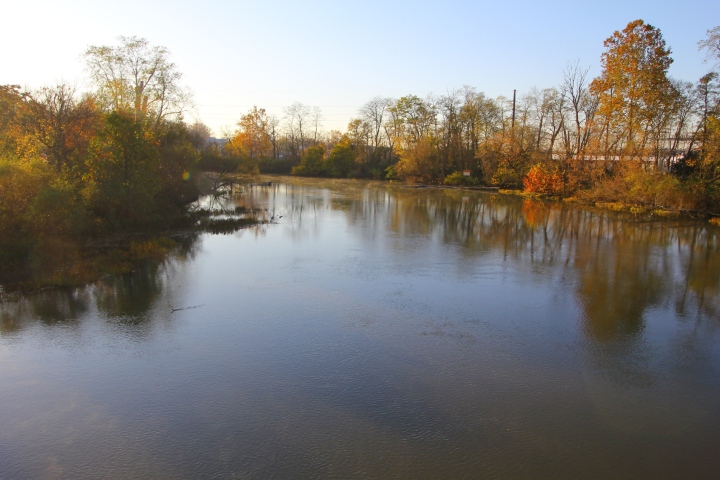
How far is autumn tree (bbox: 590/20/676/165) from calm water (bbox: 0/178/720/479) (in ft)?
55.8

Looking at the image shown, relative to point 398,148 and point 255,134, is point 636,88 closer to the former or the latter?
point 398,148

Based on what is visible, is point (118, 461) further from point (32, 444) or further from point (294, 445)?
point (294, 445)

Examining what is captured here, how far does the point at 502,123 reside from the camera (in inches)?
1746

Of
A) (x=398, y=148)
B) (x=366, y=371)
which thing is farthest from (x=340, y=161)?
(x=366, y=371)

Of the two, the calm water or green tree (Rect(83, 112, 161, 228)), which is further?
green tree (Rect(83, 112, 161, 228))

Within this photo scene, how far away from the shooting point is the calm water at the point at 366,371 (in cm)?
522

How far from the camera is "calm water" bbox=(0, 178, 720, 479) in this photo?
5.22 m

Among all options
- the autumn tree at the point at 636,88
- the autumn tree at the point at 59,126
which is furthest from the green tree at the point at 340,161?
the autumn tree at the point at 59,126

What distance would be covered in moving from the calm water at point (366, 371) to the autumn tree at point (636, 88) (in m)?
17.0

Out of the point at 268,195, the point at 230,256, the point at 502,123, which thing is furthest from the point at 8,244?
the point at 502,123

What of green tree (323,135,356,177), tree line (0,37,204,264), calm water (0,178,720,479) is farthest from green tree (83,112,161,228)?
green tree (323,135,356,177)

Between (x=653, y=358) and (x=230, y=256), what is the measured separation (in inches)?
428

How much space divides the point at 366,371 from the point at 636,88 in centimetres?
2783

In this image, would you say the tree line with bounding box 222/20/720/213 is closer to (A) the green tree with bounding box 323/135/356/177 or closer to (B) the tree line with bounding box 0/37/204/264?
(A) the green tree with bounding box 323/135/356/177
